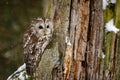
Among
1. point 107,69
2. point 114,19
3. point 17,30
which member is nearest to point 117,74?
point 107,69

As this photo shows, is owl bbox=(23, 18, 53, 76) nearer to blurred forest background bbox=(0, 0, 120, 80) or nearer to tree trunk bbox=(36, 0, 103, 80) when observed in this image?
tree trunk bbox=(36, 0, 103, 80)

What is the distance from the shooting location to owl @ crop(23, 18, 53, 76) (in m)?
7.04

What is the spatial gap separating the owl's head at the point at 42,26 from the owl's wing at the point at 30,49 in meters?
0.08

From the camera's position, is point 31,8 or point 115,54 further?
point 31,8

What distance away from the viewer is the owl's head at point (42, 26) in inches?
276

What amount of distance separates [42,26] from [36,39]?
0.53 feet

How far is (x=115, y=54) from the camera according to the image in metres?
7.14

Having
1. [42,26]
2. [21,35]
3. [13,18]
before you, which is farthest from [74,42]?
[13,18]

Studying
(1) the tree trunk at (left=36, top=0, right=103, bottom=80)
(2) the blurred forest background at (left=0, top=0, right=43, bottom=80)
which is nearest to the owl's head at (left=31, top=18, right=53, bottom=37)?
(1) the tree trunk at (left=36, top=0, right=103, bottom=80)

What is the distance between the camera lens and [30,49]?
720cm

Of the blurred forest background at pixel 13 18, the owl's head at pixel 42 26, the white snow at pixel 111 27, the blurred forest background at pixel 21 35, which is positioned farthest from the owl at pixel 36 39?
the blurred forest background at pixel 13 18

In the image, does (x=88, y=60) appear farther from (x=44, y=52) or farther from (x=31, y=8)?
(x=31, y=8)

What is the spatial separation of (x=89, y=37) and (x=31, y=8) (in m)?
6.57

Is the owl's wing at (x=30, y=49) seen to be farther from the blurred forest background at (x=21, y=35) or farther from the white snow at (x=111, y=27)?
the white snow at (x=111, y=27)
